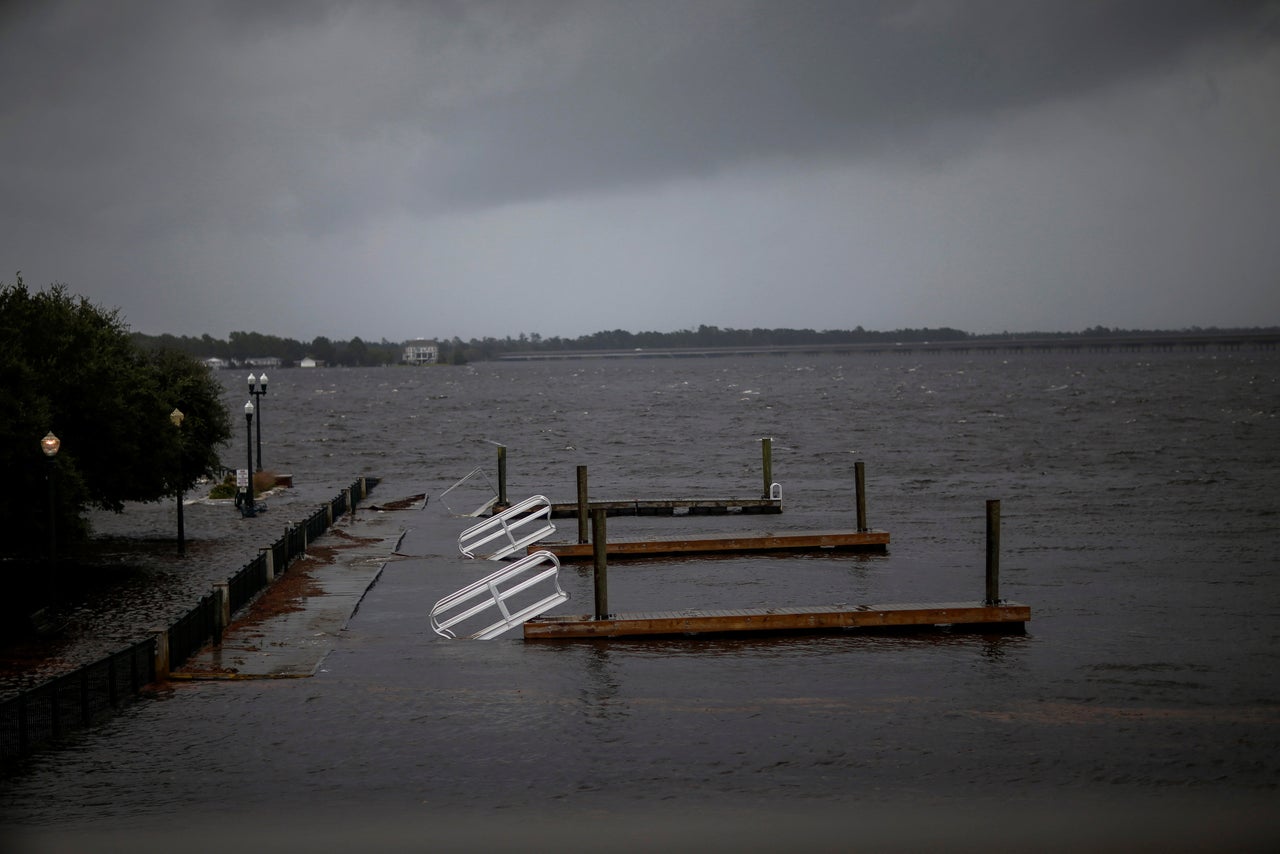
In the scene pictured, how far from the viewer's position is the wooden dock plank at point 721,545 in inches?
1283

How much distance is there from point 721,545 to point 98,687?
18.9 meters

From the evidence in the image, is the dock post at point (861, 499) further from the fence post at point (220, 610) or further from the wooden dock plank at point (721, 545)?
the fence post at point (220, 610)

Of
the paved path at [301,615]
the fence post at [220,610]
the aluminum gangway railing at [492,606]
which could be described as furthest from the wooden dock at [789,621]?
the fence post at [220,610]

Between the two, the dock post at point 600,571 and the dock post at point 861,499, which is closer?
the dock post at point 600,571

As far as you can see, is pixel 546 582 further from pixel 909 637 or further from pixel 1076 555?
pixel 1076 555

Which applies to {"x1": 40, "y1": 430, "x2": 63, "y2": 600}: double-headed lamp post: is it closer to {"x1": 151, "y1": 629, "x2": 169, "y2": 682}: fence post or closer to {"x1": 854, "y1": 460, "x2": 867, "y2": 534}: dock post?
{"x1": 151, "y1": 629, "x2": 169, "y2": 682}: fence post

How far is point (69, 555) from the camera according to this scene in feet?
102

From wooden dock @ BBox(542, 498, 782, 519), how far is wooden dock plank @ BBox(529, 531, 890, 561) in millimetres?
8882

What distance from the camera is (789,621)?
22375 millimetres

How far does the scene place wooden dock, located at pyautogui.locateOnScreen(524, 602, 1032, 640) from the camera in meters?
22.0

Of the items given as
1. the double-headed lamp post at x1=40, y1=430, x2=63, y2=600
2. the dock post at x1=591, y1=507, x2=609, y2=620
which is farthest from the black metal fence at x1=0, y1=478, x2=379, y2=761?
the dock post at x1=591, y1=507, x2=609, y2=620

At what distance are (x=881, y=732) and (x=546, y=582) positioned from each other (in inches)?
515

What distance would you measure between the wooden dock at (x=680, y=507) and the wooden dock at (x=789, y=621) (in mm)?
19861

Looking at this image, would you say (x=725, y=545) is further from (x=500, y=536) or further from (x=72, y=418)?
(x=72, y=418)
